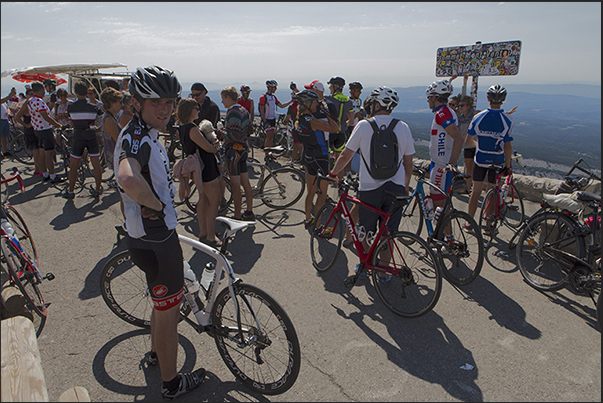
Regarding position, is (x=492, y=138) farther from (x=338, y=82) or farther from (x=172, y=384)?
(x=172, y=384)

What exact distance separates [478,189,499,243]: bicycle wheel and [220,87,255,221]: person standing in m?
3.63

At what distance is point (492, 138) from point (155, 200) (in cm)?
485

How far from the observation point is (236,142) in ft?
19.0

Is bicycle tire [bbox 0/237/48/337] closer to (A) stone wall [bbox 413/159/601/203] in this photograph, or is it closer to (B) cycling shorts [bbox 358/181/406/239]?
(B) cycling shorts [bbox 358/181/406/239]

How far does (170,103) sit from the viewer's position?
2.33m

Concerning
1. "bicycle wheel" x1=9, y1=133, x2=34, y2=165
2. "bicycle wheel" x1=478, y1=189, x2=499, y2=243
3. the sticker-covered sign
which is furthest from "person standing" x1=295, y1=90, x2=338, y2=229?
"bicycle wheel" x1=9, y1=133, x2=34, y2=165

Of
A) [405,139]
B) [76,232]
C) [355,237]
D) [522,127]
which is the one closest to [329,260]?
[355,237]

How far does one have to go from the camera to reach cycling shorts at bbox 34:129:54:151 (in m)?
8.26

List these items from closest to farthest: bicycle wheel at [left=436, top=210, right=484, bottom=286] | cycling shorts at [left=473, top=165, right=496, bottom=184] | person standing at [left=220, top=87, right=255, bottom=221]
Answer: bicycle wheel at [left=436, top=210, right=484, bottom=286], cycling shorts at [left=473, top=165, right=496, bottom=184], person standing at [left=220, top=87, right=255, bottom=221]

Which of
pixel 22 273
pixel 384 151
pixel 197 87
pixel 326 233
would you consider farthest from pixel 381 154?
pixel 22 273

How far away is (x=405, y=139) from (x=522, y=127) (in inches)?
4564

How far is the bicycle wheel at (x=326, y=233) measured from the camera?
447 centimetres

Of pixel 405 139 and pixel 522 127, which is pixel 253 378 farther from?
pixel 522 127

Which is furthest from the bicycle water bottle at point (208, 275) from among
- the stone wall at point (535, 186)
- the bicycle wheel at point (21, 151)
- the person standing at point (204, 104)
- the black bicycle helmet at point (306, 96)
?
the bicycle wheel at point (21, 151)
